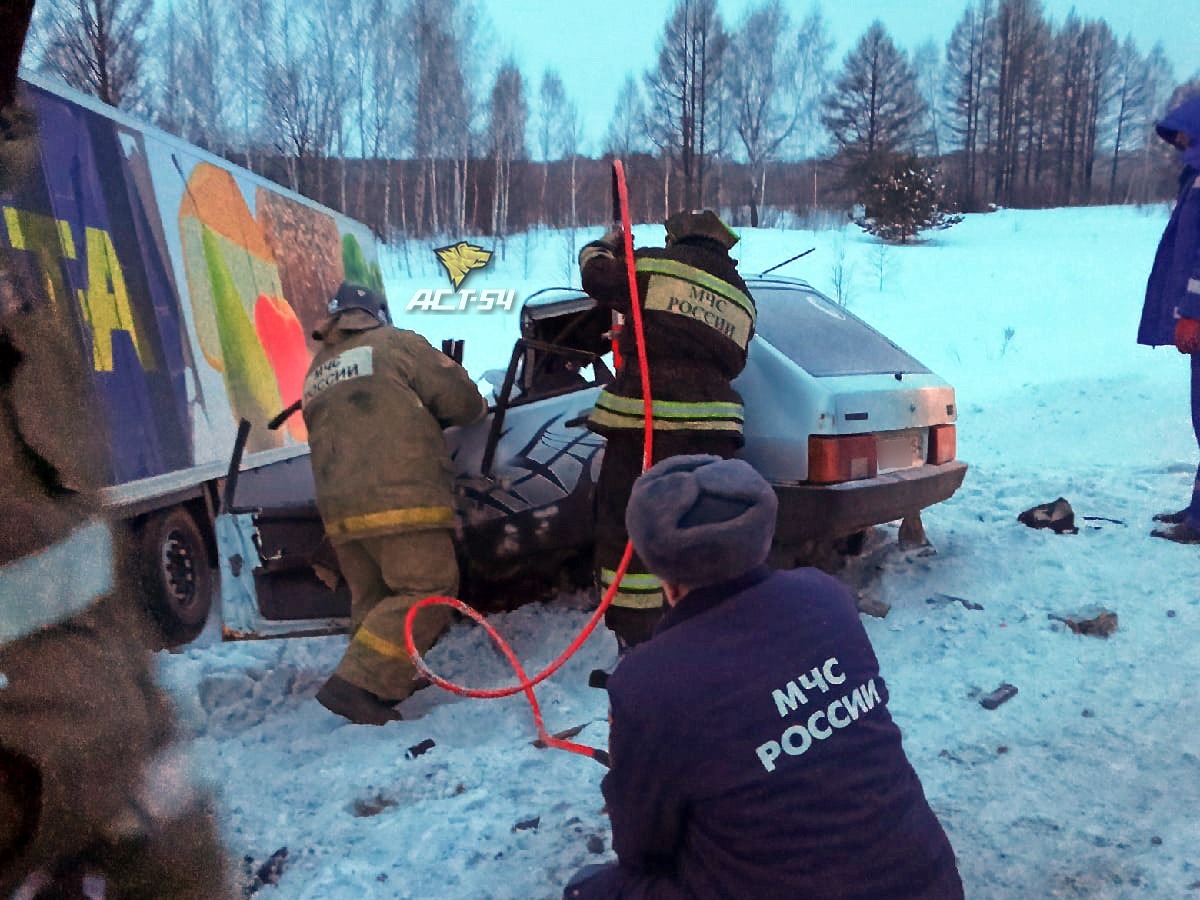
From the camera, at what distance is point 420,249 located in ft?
82.4

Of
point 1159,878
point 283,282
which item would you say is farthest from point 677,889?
point 283,282

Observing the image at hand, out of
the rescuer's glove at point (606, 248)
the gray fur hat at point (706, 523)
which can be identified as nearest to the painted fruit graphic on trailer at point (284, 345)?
the rescuer's glove at point (606, 248)

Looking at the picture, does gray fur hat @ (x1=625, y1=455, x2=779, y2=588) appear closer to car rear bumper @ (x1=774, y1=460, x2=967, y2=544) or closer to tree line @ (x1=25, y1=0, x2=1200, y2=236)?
car rear bumper @ (x1=774, y1=460, x2=967, y2=544)

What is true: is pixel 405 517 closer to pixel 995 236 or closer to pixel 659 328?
pixel 659 328

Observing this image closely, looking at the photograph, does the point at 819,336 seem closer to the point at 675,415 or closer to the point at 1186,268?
the point at 675,415

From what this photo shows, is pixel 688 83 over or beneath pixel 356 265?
over

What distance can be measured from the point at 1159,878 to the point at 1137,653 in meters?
1.61

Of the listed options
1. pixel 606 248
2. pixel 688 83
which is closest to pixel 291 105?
pixel 688 83

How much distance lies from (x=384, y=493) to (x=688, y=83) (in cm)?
2871

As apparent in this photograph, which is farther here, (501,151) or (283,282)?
(501,151)

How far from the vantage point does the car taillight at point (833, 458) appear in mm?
3711

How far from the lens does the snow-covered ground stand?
7.63 feet

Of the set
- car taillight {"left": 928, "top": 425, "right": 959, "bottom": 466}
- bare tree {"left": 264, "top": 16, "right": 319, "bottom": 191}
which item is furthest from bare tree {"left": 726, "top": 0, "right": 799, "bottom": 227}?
car taillight {"left": 928, "top": 425, "right": 959, "bottom": 466}

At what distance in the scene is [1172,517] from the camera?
5223 mm
